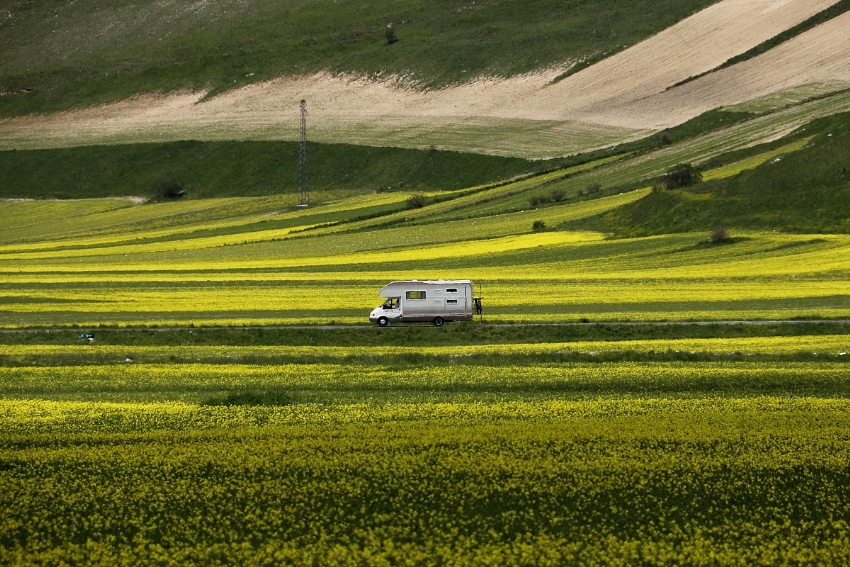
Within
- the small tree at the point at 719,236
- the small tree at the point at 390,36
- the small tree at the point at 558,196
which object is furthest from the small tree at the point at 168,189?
the small tree at the point at 719,236

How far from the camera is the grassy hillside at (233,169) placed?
132 metres

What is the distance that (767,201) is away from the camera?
3280 inches

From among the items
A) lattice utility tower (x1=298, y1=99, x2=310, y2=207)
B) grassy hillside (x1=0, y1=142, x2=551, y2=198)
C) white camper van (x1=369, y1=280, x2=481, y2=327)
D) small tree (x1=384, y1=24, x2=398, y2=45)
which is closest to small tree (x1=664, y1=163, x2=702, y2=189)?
grassy hillside (x1=0, y1=142, x2=551, y2=198)

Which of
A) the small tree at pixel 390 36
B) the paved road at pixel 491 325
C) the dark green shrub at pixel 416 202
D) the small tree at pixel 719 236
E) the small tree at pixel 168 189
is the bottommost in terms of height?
the paved road at pixel 491 325

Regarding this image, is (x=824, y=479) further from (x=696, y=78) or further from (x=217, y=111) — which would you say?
(x=217, y=111)

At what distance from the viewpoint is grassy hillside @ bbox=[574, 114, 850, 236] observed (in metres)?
79.6

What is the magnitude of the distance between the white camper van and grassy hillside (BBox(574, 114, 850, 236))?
111ft

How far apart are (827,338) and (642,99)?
3974 inches

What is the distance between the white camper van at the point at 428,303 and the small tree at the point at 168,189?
91769 millimetres

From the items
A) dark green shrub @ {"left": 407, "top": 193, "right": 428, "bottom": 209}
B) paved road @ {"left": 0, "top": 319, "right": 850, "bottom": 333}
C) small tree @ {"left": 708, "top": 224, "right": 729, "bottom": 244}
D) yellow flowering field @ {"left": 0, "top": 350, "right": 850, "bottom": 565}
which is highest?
A: dark green shrub @ {"left": 407, "top": 193, "right": 428, "bottom": 209}

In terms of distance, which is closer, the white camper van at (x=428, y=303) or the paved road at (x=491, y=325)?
the paved road at (x=491, y=325)

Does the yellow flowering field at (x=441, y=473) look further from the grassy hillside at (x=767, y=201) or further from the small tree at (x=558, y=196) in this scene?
the small tree at (x=558, y=196)

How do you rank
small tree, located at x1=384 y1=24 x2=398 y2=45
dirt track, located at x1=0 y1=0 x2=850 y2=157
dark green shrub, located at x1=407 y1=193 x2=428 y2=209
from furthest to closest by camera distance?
small tree, located at x1=384 y1=24 x2=398 y2=45
dirt track, located at x1=0 y1=0 x2=850 y2=157
dark green shrub, located at x1=407 y1=193 x2=428 y2=209

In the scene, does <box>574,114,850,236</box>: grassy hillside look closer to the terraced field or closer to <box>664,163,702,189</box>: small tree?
the terraced field
